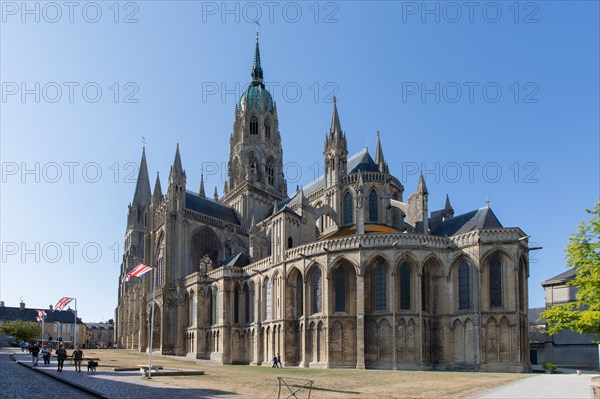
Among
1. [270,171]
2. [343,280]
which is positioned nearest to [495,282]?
[343,280]

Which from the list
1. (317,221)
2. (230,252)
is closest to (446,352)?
(317,221)

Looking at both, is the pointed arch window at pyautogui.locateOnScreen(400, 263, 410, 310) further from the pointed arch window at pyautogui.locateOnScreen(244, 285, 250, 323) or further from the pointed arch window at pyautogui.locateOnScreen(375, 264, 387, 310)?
the pointed arch window at pyautogui.locateOnScreen(244, 285, 250, 323)

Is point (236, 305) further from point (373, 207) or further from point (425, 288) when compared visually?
point (425, 288)

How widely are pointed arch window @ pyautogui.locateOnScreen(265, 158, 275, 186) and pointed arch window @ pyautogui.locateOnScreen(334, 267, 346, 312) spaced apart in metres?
39.4

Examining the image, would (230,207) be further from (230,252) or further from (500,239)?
(500,239)

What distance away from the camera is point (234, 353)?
2203 inches

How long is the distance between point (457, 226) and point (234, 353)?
2500 cm

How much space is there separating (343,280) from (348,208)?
14897 mm

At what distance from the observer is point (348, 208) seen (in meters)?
59.7

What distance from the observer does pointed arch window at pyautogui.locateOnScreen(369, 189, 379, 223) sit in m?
58.4

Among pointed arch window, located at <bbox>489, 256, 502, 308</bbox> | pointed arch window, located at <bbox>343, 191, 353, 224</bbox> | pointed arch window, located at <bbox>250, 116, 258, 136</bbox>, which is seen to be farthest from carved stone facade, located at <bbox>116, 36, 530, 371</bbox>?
pointed arch window, located at <bbox>250, 116, 258, 136</bbox>

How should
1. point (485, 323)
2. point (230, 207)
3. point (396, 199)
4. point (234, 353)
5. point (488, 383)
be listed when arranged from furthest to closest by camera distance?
1. point (230, 207)
2. point (396, 199)
3. point (234, 353)
4. point (485, 323)
5. point (488, 383)

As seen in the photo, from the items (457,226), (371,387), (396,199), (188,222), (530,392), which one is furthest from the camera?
(188,222)

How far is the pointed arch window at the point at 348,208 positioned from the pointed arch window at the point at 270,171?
25.9 meters
